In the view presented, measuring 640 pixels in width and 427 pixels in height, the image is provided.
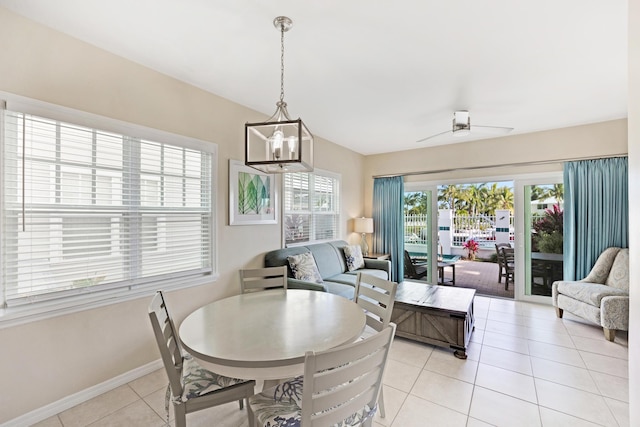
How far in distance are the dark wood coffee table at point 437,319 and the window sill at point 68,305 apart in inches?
95.8

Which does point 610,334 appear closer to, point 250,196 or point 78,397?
point 250,196

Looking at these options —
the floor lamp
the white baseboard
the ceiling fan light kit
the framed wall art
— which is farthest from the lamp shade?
the white baseboard

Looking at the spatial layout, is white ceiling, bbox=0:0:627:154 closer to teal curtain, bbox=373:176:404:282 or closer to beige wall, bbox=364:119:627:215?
beige wall, bbox=364:119:627:215

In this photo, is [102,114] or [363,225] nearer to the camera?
[102,114]

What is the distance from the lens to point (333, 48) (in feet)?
7.22

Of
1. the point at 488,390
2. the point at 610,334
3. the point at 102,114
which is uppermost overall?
the point at 102,114

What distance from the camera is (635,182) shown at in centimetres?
99

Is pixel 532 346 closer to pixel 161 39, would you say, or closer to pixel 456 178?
pixel 456 178

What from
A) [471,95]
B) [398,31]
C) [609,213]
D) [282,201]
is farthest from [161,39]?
[609,213]

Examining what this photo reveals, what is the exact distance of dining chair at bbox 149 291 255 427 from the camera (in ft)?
4.63

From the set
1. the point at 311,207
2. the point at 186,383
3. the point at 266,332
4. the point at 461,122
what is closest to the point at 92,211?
the point at 186,383

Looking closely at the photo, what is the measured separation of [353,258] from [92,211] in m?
3.44

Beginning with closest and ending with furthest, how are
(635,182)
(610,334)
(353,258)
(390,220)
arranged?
(635,182), (610,334), (353,258), (390,220)

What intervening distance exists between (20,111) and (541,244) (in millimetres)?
6163
